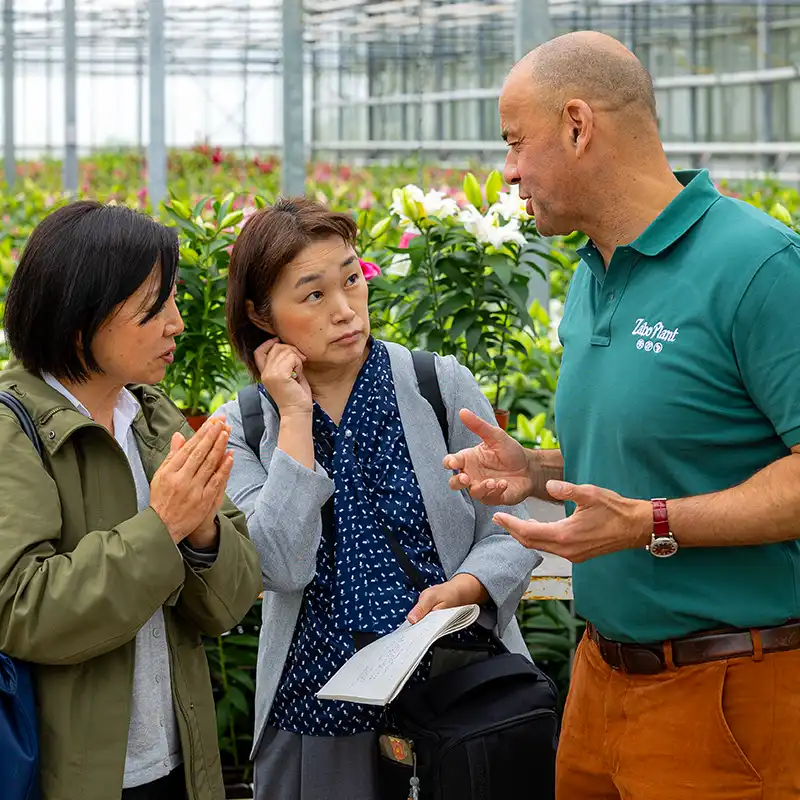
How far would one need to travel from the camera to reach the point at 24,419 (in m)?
2.03

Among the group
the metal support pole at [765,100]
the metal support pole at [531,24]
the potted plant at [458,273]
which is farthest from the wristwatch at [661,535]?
the metal support pole at [765,100]

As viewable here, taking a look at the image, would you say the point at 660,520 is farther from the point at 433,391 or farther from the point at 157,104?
the point at 157,104

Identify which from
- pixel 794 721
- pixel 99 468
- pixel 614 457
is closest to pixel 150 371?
pixel 99 468

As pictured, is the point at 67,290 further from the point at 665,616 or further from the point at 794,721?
the point at 794,721

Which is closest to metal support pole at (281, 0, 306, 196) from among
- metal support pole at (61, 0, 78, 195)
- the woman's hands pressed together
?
the woman's hands pressed together

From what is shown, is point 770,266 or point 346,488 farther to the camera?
point 346,488

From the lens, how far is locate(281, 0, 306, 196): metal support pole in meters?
5.85

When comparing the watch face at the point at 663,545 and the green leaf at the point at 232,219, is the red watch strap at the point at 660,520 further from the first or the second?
the green leaf at the point at 232,219

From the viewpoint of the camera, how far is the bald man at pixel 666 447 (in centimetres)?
194

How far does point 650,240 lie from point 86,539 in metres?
Answer: 0.98

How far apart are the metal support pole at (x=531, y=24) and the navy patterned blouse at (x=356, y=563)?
255 cm

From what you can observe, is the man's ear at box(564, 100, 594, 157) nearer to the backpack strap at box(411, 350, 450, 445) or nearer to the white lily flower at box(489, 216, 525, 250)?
the backpack strap at box(411, 350, 450, 445)

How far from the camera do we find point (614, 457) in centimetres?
209

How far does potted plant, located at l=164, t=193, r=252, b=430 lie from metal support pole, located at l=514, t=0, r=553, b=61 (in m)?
1.43
